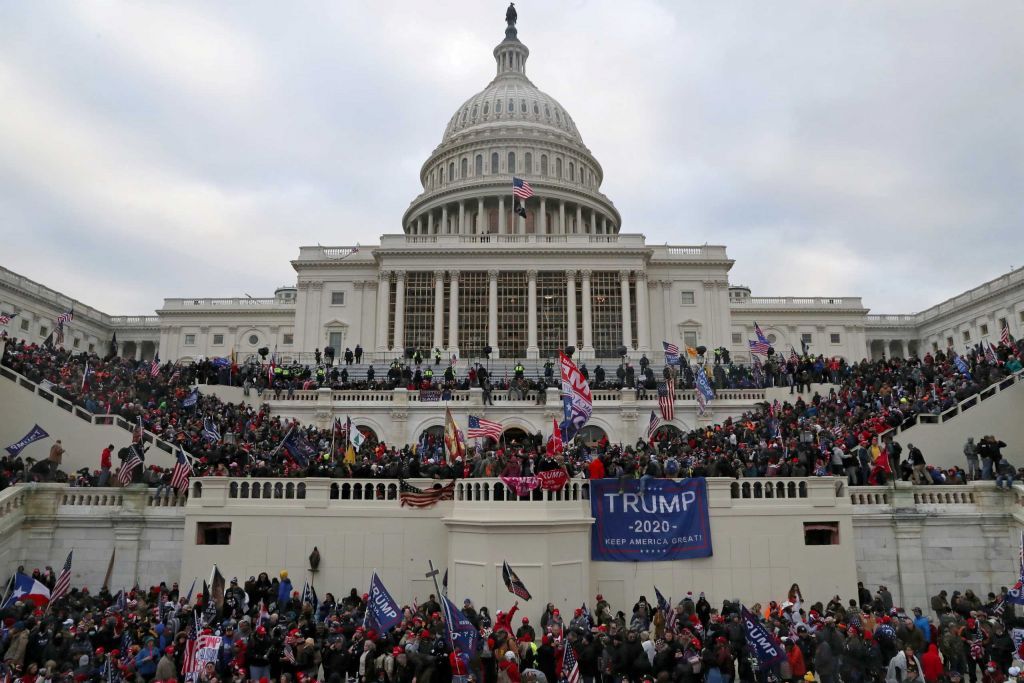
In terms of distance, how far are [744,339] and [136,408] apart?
69482mm

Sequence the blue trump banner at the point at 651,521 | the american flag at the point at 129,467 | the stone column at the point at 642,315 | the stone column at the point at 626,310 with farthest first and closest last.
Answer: the stone column at the point at 642,315, the stone column at the point at 626,310, the american flag at the point at 129,467, the blue trump banner at the point at 651,521

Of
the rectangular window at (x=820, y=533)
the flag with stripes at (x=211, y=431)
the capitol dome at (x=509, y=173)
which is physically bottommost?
the rectangular window at (x=820, y=533)

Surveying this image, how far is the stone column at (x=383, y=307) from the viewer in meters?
63.0

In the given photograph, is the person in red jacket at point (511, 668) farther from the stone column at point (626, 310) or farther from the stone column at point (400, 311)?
the stone column at point (400, 311)

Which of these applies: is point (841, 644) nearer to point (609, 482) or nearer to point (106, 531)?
point (609, 482)

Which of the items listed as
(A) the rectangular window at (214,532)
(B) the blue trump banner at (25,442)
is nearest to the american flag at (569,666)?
(A) the rectangular window at (214,532)

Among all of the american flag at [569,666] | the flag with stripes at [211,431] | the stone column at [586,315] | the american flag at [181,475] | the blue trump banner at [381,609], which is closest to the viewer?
the american flag at [569,666]

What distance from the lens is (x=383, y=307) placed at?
63.2 m

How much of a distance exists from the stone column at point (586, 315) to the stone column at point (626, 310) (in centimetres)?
284

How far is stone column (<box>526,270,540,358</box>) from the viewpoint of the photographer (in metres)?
61.4

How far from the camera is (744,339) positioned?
84688 mm

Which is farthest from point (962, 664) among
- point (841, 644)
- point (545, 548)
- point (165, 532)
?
point (165, 532)

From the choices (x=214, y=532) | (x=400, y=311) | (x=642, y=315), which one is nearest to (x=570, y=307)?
(x=642, y=315)

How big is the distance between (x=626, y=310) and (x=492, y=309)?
11.6 m
